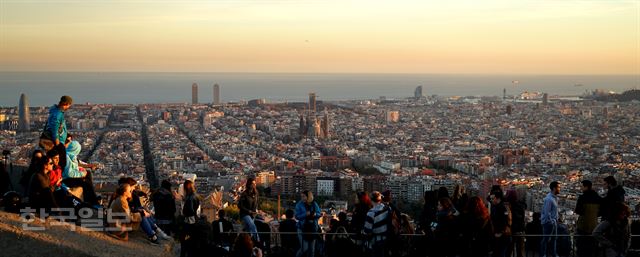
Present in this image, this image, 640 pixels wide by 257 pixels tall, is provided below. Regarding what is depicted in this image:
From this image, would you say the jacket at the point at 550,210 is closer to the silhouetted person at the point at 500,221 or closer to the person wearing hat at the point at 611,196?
the person wearing hat at the point at 611,196

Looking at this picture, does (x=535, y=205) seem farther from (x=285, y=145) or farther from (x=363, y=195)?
(x=285, y=145)

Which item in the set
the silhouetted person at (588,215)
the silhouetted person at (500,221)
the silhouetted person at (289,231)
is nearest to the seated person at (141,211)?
the silhouetted person at (289,231)

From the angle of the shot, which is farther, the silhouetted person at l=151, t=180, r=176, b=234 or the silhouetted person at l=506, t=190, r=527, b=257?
the silhouetted person at l=151, t=180, r=176, b=234

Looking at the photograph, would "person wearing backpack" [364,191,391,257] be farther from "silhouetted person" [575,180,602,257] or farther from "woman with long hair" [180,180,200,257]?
"silhouetted person" [575,180,602,257]

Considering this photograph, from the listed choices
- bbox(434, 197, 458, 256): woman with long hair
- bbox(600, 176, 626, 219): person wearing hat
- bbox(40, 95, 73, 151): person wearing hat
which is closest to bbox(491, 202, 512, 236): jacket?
bbox(434, 197, 458, 256): woman with long hair

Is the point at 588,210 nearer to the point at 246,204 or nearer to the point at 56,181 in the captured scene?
the point at 246,204

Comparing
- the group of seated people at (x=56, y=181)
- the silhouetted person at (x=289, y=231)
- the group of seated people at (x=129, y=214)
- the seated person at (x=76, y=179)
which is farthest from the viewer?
the seated person at (x=76, y=179)

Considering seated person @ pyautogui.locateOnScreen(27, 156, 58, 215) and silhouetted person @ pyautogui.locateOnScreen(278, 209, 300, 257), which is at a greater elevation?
seated person @ pyautogui.locateOnScreen(27, 156, 58, 215)

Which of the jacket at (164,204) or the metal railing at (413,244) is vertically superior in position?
the jacket at (164,204)

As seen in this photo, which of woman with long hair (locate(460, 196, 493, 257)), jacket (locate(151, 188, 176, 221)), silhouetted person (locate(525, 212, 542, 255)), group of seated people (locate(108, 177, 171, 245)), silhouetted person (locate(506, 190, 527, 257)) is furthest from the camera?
silhouetted person (locate(525, 212, 542, 255))

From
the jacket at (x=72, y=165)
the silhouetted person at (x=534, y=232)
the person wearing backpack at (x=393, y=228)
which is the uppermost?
the jacket at (x=72, y=165)
